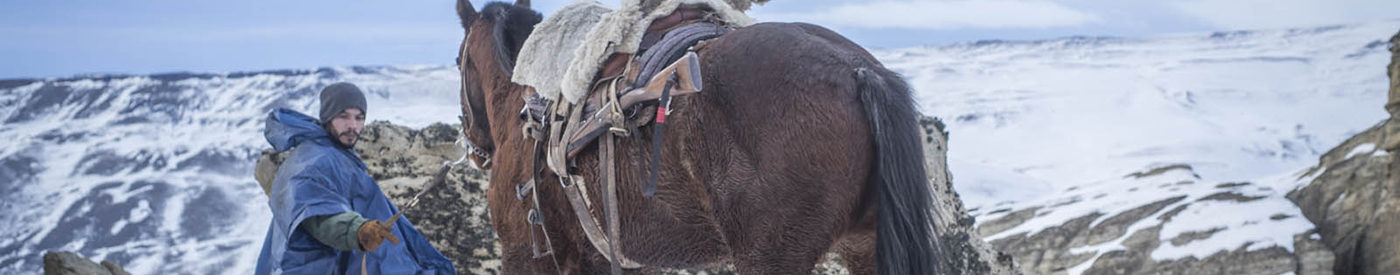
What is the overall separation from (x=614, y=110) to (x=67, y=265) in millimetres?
4719

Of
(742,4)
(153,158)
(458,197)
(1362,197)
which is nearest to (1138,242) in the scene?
(1362,197)

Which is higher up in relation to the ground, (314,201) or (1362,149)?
(314,201)

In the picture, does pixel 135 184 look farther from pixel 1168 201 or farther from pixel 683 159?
pixel 1168 201

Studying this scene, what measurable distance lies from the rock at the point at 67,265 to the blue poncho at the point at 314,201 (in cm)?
266

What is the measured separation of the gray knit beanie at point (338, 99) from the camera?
3.58 m

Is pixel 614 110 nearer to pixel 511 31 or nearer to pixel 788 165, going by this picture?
pixel 788 165

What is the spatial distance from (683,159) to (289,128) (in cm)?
188

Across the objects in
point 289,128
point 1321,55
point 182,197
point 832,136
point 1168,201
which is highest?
point 832,136

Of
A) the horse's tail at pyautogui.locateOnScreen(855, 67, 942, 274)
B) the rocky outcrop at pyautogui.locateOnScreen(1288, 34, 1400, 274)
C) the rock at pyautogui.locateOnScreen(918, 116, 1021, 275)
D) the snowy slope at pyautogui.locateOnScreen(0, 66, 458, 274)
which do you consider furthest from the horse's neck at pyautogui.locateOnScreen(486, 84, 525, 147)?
the rocky outcrop at pyautogui.locateOnScreen(1288, 34, 1400, 274)

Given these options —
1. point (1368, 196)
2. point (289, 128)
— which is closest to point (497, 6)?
point (289, 128)

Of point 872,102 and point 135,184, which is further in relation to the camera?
point 135,184

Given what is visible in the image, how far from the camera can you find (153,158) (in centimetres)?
1145

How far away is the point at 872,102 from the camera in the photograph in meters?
2.31

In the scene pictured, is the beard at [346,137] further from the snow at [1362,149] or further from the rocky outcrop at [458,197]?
the snow at [1362,149]
